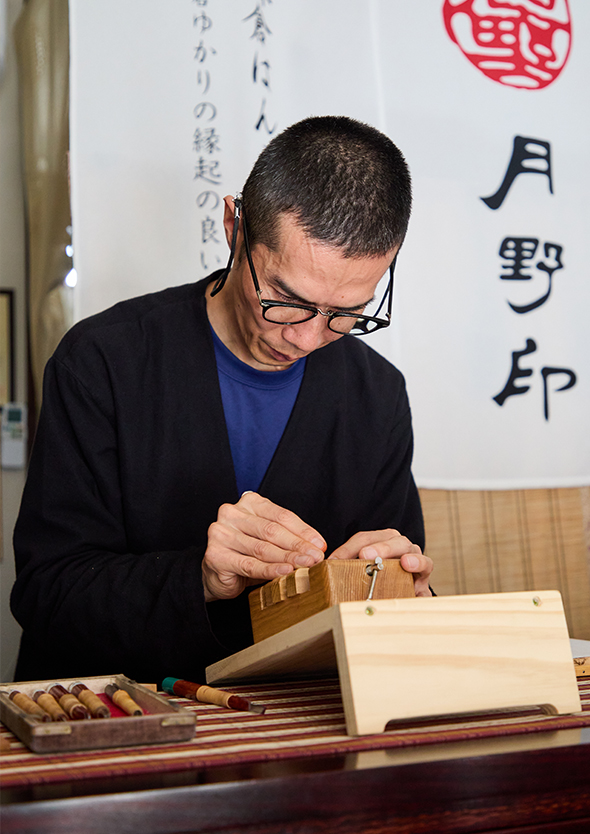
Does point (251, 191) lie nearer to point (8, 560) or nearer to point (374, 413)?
point (374, 413)

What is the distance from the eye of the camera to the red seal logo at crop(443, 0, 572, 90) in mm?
2734

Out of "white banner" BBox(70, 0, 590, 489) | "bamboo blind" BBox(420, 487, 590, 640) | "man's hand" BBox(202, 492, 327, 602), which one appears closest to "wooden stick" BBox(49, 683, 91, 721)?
"man's hand" BBox(202, 492, 327, 602)

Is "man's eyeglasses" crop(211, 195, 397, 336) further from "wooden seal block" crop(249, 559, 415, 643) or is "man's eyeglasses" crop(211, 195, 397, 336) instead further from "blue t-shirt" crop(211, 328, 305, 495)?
"wooden seal block" crop(249, 559, 415, 643)

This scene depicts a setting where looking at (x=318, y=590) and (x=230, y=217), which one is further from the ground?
(x=230, y=217)

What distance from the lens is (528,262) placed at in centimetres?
276

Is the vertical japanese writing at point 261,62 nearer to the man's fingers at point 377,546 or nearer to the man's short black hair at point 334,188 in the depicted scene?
the man's short black hair at point 334,188

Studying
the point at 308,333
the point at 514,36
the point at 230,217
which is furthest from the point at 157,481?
the point at 514,36

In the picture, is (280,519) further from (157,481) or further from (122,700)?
(157,481)

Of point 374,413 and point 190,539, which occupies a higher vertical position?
point 374,413

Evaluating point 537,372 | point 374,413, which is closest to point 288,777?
point 374,413

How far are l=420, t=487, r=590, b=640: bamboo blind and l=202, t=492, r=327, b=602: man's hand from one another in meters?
1.50

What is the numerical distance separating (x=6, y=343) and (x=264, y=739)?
2286 mm

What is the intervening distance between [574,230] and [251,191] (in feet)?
5.87

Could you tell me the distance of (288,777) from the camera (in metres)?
0.70
